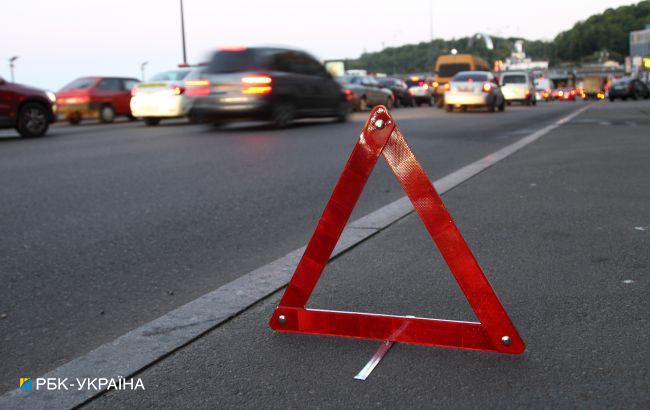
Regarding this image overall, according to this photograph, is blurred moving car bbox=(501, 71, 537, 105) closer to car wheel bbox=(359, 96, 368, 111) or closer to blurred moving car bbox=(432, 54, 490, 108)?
blurred moving car bbox=(432, 54, 490, 108)

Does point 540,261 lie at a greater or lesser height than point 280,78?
lesser

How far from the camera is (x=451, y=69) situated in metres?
39.8

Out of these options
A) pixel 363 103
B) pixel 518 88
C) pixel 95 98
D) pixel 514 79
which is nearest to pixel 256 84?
A: pixel 95 98

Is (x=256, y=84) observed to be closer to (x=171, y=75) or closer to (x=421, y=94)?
(x=171, y=75)

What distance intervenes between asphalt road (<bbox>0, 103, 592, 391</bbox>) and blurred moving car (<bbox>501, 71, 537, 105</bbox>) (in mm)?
24596

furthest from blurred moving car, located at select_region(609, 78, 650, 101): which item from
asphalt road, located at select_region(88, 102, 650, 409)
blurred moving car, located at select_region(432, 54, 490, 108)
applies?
asphalt road, located at select_region(88, 102, 650, 409)

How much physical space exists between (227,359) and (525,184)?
5.39 meters

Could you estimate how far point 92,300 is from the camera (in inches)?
156

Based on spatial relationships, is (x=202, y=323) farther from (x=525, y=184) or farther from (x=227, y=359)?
(x=525, y=184)

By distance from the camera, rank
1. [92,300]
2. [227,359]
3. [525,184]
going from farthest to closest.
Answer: [525,184] → [92,300] → [227,359]

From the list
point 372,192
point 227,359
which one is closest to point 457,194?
point 372,192

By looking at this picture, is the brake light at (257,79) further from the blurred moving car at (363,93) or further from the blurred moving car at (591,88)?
the blurred moving car at (591,88)

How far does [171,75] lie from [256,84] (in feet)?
24.3

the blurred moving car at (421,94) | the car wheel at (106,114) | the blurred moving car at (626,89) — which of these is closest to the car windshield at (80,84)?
the car wheel at (106,114)
